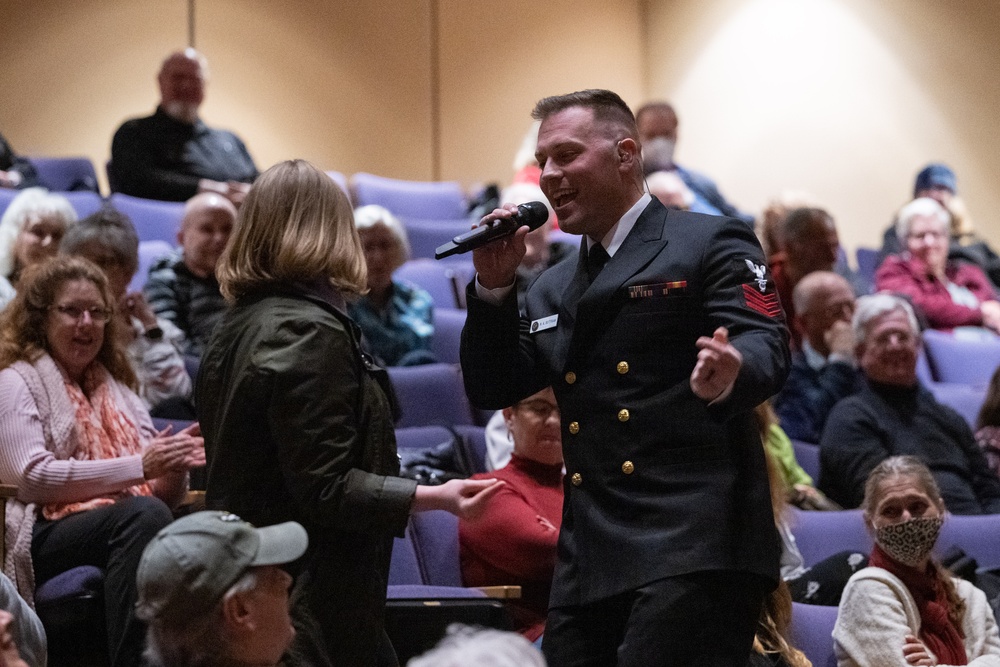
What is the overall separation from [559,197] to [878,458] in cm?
237

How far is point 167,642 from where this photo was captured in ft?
5.31

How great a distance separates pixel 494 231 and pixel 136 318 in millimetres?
2323

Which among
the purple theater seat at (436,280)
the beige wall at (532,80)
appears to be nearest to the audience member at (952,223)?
the beige wall at (532,80)

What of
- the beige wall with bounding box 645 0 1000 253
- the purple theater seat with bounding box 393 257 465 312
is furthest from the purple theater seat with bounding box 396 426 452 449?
the beige wall with bounding box 645 0 1000 253

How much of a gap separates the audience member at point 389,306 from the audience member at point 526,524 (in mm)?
1192

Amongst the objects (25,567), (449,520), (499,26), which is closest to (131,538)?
(25,567)

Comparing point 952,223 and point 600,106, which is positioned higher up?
point 600,106

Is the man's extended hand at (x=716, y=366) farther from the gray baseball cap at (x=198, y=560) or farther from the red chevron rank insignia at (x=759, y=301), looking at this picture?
the gray baseball cap at (x=198, y=560)

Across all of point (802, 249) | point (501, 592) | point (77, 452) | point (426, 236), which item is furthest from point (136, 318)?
point (802, 249)

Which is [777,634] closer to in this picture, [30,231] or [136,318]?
[136,318]

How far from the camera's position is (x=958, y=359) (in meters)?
5.35

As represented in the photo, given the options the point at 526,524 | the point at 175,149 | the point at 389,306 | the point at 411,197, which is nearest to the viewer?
the point at 526,524

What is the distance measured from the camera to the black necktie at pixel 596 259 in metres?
2.02

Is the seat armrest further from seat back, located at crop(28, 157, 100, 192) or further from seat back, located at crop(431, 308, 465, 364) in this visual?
seat back, located at crop(28, 157, 100, 192)
